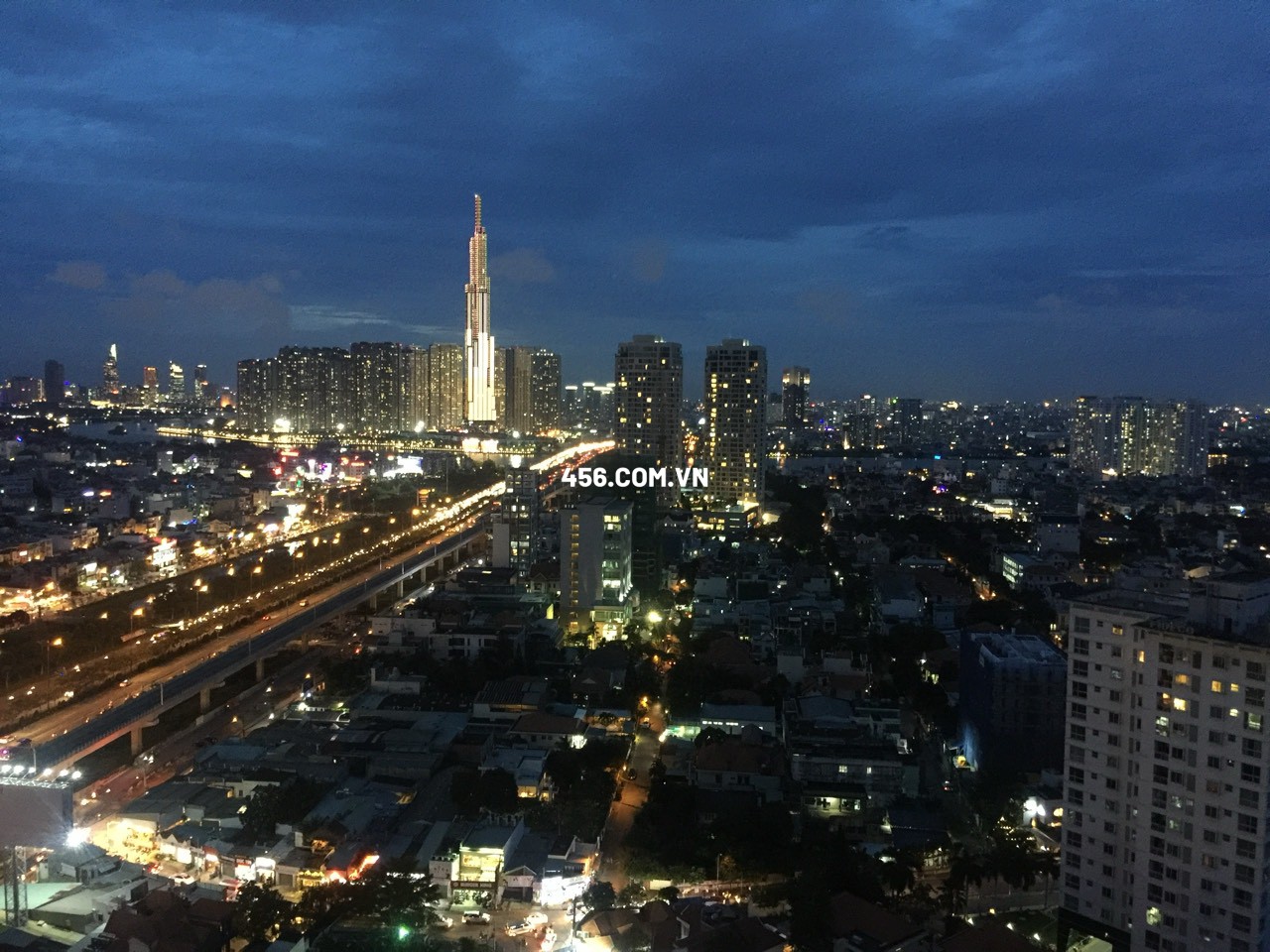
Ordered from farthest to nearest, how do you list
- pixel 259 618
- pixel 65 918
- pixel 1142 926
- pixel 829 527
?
pixel 829 527
pixel 259 618
pixel 65 918
pixel 1142 926

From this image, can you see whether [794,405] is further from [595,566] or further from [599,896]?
[599,896]

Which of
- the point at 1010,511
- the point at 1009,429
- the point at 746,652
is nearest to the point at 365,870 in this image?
the point at 746,652

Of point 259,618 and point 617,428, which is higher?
point 617,428

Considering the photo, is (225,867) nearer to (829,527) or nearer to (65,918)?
(65,918)

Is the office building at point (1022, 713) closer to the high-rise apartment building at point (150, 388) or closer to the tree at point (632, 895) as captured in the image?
the tree at point (632, 895)

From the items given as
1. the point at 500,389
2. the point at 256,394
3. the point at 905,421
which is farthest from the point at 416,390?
the point at 905,421

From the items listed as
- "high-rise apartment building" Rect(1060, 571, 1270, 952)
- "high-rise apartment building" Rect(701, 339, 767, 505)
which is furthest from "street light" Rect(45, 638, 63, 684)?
"high-rise apartment building" Rect(701, 339, 767, 505)
